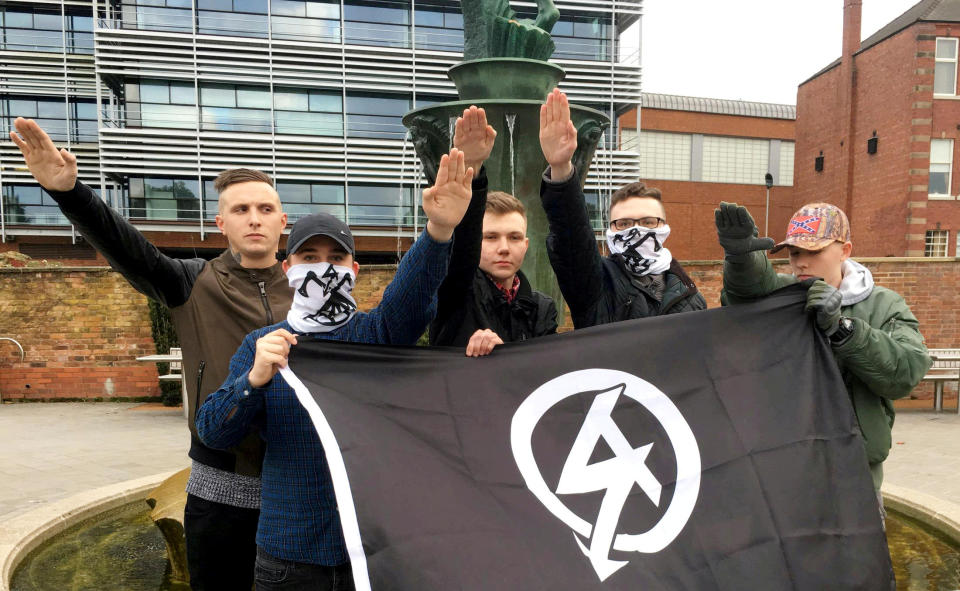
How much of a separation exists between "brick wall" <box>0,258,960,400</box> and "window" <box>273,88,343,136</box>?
624 inches

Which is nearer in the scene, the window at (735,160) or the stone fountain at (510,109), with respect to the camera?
the stone fountain at (510,109)

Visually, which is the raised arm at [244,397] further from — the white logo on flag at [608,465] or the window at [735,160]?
the window at [735,160]

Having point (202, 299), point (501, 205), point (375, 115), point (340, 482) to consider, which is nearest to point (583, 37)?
point (375, 115)

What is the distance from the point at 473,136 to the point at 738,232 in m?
0.92

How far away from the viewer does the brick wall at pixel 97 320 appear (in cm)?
1018

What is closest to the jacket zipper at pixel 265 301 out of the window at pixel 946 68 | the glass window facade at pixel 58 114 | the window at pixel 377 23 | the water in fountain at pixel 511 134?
the water in fountain at pixel 511 134

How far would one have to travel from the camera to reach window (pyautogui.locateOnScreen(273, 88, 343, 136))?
24.8 m

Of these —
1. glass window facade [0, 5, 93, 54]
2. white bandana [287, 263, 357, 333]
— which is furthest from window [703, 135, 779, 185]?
white bandana [287, 263, 357, 333]

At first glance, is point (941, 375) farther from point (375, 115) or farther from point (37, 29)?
point (37, 29)

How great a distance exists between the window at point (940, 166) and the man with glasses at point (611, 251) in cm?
2817

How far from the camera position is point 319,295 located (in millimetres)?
2086

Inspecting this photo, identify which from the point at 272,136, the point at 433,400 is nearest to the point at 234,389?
the point at 433,400

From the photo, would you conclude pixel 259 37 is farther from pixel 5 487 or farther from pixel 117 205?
pixel 5 487

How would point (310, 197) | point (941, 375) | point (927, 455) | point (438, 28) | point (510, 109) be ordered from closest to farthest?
point (510, 109)
point (927, 455)
point (941, 375)
point (310, 197)
point (438, 28)
